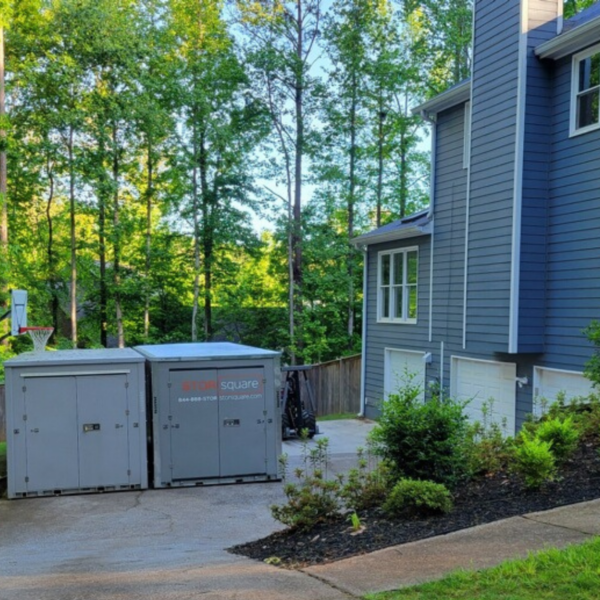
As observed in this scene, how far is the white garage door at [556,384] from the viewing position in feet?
35.3

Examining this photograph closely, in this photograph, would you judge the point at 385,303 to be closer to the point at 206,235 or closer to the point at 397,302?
the point at 397,302

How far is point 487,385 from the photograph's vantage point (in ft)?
43.4

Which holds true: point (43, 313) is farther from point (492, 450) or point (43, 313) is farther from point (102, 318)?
point (492, 450)

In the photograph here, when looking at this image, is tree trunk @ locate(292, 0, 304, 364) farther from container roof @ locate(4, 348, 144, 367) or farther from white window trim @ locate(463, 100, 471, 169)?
container roof @ locate(4, 348, 144, 367)

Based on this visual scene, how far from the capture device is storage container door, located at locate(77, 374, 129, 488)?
380 inches

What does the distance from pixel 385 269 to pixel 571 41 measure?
26.1 ft

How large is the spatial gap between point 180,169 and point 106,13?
236 inches

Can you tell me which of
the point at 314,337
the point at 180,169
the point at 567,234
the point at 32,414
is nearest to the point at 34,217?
the point at 180,169

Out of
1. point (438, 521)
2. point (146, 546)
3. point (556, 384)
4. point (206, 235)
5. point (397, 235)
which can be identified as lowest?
point (146, 546)

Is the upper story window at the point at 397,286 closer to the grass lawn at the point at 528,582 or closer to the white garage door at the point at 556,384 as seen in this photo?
the white garage door at the point at 556,384

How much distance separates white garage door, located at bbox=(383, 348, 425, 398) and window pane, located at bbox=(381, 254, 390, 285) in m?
1.89

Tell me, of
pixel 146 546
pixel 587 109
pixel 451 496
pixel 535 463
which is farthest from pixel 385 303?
pixel 535 463

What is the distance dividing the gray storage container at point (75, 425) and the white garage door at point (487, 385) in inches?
242

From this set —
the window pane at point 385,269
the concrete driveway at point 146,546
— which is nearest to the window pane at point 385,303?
the window pane at point 385,269
